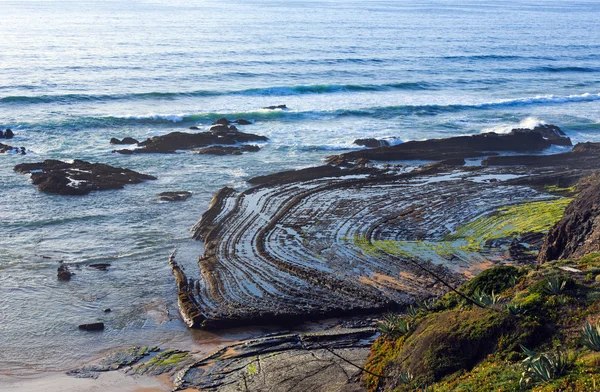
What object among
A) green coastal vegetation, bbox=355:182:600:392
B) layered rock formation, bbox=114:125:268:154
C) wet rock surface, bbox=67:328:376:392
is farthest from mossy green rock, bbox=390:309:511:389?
layered rock formation, bbox=114:125:268:154

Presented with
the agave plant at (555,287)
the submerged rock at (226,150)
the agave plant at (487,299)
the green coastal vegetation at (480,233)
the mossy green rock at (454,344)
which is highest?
the agave plant at (555,287)

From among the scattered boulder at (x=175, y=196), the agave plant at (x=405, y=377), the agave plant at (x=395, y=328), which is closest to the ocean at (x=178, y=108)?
the scattered boulder at (x=175, y=196)

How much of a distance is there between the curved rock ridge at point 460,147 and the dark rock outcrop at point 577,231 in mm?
16247

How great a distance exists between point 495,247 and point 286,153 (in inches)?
699

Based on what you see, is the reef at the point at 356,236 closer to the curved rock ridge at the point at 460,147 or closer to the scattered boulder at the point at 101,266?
the curved rock ridge at the point at 460,147

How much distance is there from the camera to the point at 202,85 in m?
59.6

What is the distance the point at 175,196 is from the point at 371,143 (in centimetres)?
1488

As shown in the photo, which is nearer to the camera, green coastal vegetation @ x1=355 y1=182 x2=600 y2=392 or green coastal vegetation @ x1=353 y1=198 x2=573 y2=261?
green coastal vegetation @ x1=355 y1=182 x2=600 y2=392

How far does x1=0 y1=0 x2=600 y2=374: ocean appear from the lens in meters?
20.0

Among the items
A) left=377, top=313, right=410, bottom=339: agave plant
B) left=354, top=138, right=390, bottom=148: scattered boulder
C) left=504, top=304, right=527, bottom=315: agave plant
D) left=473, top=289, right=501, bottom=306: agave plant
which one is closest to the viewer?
left=504, top=304, right=527, bottom=315: agave plant

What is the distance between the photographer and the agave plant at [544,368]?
977 centimetres

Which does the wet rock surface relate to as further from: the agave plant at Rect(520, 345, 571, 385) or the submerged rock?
the submerged rock

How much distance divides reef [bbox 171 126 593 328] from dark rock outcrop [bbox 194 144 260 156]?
20.6ft

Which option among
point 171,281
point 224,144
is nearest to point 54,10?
point 224,144
